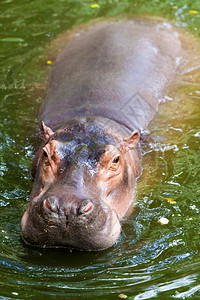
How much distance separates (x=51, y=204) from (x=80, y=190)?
0.31 meters

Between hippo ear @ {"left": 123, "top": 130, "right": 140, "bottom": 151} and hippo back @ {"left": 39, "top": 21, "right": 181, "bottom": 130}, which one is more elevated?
hippo ear @ {"left": 123, "top": 130, "right": 140, "bottom": 151}

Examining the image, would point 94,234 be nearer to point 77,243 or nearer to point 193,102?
point 77,243

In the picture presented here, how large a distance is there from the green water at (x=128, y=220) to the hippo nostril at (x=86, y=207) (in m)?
0.53

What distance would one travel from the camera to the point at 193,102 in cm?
792

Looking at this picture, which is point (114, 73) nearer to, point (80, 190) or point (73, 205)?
point (80, 190)

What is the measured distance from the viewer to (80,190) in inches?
186

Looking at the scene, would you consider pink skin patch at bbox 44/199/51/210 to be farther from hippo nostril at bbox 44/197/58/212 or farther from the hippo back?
the hippo back

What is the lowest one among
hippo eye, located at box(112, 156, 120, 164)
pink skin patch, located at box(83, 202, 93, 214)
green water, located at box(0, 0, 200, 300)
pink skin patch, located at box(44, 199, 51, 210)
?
green water, located at box(0, 0, 200, 300)

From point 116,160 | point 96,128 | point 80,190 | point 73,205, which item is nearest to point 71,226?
point 73,205

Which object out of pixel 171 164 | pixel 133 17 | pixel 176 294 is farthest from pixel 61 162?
pixel 133 17

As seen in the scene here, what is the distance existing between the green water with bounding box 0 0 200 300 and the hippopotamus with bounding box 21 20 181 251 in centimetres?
16

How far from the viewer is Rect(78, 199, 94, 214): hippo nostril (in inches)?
177

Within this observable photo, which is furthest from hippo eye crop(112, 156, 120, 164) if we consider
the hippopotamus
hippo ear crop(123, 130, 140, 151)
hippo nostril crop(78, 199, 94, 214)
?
hippo nostril crop(78, 199, 94, 214)

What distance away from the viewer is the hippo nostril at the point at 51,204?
14.8ft
